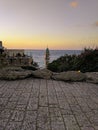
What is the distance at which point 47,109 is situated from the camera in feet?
9.70

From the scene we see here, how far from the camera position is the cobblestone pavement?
238cm

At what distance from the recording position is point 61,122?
8.10 ft

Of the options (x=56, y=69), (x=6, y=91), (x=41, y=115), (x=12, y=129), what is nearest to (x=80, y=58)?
(x=56, y=69)

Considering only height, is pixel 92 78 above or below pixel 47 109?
above

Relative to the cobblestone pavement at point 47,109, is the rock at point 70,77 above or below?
above

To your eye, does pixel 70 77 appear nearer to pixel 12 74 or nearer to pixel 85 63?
pixel 12 74

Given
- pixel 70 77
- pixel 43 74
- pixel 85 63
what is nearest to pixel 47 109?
pixel 70 77

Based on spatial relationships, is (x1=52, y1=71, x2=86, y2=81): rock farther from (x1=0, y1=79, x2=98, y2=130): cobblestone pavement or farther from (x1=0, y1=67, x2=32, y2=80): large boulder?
(x1=0, y1=79, x2=98, y2=130): cobblestone pavement

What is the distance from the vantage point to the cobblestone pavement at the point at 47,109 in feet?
7.80

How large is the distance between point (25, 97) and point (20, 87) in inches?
36.0

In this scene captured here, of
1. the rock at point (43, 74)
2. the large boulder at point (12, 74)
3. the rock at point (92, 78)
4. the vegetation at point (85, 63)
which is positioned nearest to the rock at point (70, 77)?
the rock at point (92, 78)

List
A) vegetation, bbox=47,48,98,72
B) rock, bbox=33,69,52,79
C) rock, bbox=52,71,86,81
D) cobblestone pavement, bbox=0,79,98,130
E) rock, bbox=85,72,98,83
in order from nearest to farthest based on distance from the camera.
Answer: cobblestone pavement, bbox=0,79,98,130 → rock, bbox=85,72,98,83 → rock, bbox=52,71,86,81 → rock, bbox=33,69,52,79 → vegetation, bbox=47,48,98,72

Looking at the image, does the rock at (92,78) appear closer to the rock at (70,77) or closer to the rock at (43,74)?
the rock at (70,77)

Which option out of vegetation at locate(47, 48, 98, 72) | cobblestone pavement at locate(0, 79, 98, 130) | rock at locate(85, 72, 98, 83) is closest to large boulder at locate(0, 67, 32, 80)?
cobblestone pavement at locate(0, 79, 98, 130)
